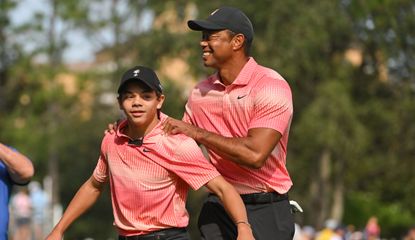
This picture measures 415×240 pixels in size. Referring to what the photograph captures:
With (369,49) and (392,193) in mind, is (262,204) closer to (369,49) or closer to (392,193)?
(369,49)

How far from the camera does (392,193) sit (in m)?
55.7

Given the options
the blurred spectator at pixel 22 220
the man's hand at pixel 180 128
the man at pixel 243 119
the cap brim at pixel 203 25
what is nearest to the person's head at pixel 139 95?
the man's hand at pixel 180 128

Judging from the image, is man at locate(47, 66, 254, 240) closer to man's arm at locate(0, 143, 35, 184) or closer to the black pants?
the black pants

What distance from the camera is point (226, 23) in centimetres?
781

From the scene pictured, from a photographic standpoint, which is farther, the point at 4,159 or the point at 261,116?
the point at 4,159

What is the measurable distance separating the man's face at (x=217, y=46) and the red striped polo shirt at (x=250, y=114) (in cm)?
16

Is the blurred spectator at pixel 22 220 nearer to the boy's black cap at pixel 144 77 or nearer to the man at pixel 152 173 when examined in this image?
the man at pixel 152 173

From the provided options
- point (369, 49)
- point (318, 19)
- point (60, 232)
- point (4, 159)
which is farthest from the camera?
point (369, 49)

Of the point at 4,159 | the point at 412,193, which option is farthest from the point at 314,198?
the point at 4,159

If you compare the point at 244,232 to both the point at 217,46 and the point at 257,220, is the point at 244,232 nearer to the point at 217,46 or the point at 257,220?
the point at 257,220

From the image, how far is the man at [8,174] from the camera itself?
8.55 meters

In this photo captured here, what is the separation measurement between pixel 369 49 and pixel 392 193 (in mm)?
10529

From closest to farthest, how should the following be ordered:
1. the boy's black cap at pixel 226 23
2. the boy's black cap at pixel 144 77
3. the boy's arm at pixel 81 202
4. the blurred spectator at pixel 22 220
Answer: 1. the boy's black cap at pixel 144 77
2. the boy's black cap at pixel 226 23
3. the boy's arm at pixel 81 202
4. the blurred spectator at pixel 22 220

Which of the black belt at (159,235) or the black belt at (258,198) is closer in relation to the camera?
the black belt at (159,235)
